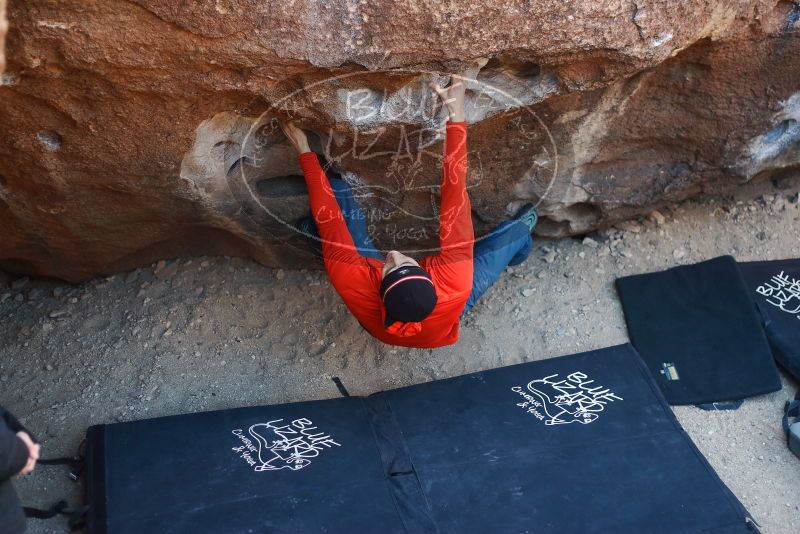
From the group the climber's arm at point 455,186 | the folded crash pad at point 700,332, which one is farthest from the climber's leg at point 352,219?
the folded crash pad at point 700,332

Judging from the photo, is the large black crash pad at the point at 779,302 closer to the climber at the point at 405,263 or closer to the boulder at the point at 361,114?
A: the boulder at the point at 361,114

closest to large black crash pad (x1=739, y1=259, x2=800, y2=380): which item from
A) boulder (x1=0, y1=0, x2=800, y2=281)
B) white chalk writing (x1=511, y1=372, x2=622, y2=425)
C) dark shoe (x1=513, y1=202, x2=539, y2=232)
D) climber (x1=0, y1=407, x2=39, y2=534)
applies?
boulder (x1=0, y1=0, x2=800, y2=281)

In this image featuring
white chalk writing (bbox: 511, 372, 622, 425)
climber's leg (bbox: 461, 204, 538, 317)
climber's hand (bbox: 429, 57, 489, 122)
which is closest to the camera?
climber's hand (bbox: 429, 57, 489, 122)

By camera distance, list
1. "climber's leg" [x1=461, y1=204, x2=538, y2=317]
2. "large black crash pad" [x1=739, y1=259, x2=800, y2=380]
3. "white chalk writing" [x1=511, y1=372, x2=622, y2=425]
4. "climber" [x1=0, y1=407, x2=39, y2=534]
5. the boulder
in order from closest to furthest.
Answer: "climber" [x1=0, y1=407, x2=39, y2=534]
the boulder
"white chalk writing" [x1=511, y1=372, x2=622, y2=425]
"climber's leg" [x1=461, y1=204, x2=538, y2=317]
"large black crash pad" [x1=739, y1=259, x2=800, y2=380]

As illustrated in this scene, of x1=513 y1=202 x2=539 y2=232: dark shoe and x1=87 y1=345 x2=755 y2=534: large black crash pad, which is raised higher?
x1=513 y1=202 x2=539 y2=232: dark shoe

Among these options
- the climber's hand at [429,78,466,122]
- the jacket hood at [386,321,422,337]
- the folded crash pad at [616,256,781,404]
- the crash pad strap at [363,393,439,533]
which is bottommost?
the crash pad strap at [363,393,439,533]

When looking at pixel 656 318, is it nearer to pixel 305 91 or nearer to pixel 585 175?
pixel 585 175

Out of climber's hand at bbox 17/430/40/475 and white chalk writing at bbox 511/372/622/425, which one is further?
white chalk writing at bbox 511/372/622/425

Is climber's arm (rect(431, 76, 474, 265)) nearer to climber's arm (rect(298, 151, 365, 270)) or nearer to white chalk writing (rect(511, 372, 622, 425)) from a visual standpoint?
climber's arm (rect(298, 151, 365, 270))

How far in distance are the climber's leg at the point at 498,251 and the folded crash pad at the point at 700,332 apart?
1.76ft

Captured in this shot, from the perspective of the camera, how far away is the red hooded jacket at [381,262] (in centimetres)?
262

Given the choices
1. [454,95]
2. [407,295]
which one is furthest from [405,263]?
[454,95]

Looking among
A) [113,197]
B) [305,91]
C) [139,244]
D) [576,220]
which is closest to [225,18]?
[305,91]

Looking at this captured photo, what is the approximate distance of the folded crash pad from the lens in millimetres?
3053
